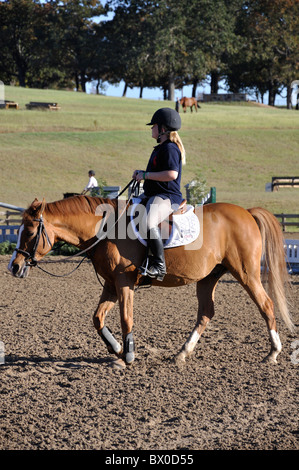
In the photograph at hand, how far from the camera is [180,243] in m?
6.07


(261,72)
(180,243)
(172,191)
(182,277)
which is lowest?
(182,277)

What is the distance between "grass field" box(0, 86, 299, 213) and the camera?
2791 cm

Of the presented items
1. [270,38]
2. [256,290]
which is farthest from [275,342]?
[270,38]

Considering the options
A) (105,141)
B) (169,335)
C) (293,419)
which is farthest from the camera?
Answer: (105,141)

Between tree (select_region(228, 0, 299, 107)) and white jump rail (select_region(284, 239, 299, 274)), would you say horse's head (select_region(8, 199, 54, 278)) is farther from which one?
tree (select_region(228, 0, 299, 107))

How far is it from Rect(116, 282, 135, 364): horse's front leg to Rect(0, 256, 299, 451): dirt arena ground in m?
0.19

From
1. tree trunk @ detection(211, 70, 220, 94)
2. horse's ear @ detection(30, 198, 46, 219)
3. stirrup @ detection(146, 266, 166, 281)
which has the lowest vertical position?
stirrup @ detection(146, 266, 166, 281)

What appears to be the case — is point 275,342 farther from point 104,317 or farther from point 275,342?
point 104,317

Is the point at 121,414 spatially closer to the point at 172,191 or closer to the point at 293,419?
the point at 293,419

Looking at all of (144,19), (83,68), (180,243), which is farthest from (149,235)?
(83,68)

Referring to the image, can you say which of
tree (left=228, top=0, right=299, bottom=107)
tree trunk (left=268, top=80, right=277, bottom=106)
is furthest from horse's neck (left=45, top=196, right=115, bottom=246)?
tree trunk (left=268, top=80, right=277, bottom=106)

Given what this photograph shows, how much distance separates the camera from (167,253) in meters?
6.09

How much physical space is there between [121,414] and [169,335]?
2487 mm

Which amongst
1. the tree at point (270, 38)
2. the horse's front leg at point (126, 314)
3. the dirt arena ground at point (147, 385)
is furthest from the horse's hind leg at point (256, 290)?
the tree at point (270, 38)
